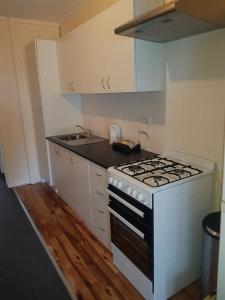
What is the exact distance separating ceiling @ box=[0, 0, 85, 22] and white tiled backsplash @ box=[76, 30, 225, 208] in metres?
1.50

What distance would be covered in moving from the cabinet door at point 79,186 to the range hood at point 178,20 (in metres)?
1.21

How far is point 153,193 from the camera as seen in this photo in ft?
4.55

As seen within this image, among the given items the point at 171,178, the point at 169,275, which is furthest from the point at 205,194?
the point at 169,275

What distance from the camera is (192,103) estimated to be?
5.86 feet

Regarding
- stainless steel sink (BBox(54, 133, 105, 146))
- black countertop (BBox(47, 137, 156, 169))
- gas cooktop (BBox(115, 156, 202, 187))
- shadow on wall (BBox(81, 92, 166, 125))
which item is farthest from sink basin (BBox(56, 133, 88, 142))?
gas cooktop (BBox(115, 156, 202, 187))

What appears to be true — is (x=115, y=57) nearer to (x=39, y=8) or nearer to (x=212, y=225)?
(x=212, y=225)

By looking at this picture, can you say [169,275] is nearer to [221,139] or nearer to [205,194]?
[205,194]

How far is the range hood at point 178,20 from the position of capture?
3.90 feet

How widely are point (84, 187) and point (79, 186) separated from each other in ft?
0.44

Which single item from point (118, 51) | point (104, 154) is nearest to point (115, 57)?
point (118, 51)

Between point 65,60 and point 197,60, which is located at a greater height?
point 65,60

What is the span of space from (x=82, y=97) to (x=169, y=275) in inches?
99.5

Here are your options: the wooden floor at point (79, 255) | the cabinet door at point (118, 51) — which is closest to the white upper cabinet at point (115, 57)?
the cabinet door at point (118, 51)

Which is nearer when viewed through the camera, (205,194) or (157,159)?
(205,194)
